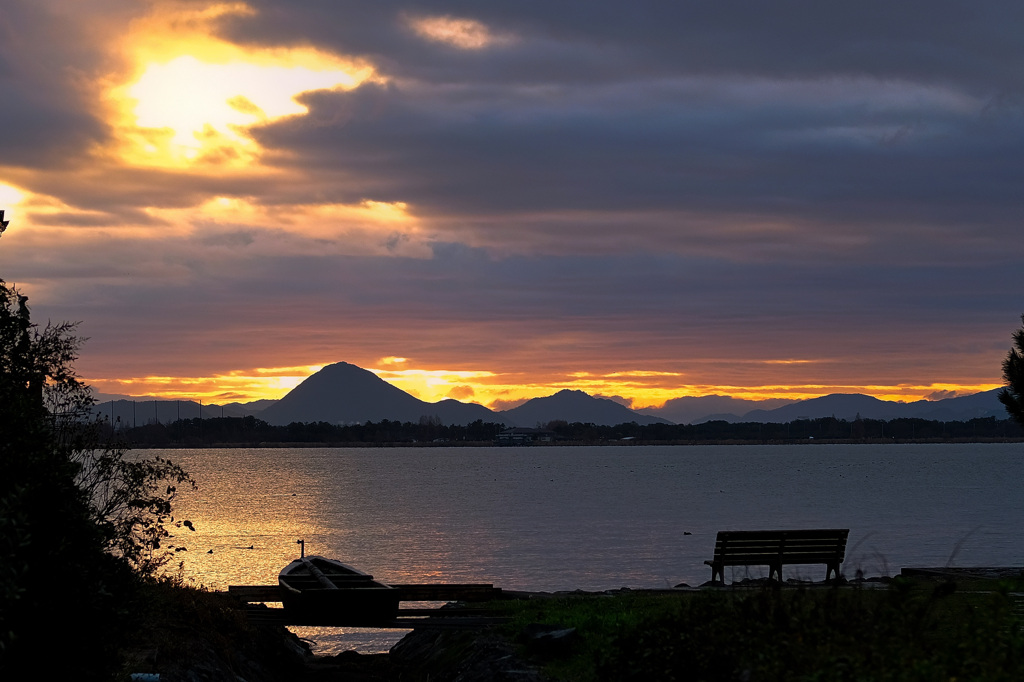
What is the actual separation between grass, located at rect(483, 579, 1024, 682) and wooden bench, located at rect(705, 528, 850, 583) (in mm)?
8751

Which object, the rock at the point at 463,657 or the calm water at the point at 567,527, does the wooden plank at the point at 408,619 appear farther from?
the calm water at the point at 567,527

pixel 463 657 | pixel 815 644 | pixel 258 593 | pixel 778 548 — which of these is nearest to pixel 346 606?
pixel 258 593

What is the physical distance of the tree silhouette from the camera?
2083 centimetres

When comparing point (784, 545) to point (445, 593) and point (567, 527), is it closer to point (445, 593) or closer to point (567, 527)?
point (445, 593)

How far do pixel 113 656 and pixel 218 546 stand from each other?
1996 inches

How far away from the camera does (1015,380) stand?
21.0 m

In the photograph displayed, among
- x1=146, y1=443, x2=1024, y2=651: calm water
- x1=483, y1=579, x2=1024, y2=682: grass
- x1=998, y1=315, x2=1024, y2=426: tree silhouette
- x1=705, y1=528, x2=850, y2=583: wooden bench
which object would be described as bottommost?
x1=146, y1=443, x2=1024, y2=651: calm water

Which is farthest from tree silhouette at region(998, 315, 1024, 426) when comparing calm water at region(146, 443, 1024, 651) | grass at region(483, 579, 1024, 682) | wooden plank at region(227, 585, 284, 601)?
wooden plank at region(227, 585, 284, 601)

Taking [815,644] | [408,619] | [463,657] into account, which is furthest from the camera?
[408,619]

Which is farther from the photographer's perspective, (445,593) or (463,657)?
(445,593)

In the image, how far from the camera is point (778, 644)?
32.3ft

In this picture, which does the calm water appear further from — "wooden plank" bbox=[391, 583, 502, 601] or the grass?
"wooden plank" bbox=[391, 583, 502, 601]

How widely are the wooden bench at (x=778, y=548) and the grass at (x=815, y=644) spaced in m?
8.75

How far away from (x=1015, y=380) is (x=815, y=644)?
13943 mm
